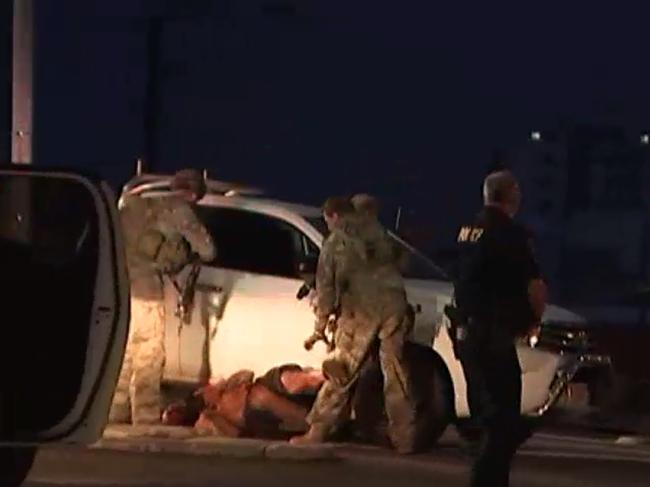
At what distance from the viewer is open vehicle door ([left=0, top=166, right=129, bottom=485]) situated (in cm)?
930

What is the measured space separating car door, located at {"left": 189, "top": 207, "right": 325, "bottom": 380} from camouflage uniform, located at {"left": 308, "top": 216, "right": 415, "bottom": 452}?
0.96 metres

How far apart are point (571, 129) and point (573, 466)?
2608cm

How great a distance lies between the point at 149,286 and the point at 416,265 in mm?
2134

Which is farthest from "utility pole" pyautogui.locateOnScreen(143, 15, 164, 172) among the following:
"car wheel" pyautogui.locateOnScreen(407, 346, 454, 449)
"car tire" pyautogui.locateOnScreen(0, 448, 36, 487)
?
"car tire" pyautogui.locateOnScreen(0, 448, 36, 487)

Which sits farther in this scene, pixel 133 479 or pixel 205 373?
pixel 205 373

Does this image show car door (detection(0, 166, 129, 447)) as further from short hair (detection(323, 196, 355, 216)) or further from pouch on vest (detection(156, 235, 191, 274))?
pouch on vest (detection(156, 235, 191, 274))

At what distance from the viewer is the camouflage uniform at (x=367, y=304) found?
12.6 metres

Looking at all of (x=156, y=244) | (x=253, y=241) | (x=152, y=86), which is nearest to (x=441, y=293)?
(x=253, y=241)

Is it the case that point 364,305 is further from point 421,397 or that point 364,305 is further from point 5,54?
point 5,54

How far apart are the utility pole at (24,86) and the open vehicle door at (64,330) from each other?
3.98 m

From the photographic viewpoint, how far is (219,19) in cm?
3003

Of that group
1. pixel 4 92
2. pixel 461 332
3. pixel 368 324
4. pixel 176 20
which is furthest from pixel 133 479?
pixel 176 20

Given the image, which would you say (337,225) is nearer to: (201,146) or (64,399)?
(64,399)

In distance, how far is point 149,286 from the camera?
1320cm
